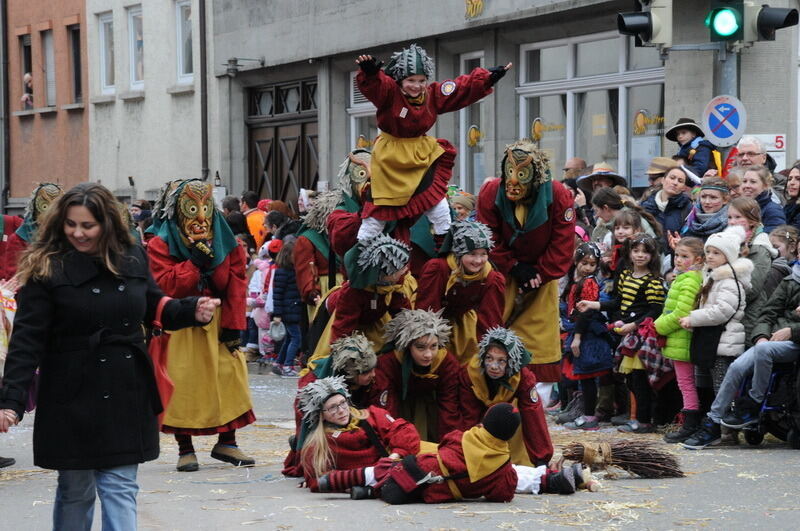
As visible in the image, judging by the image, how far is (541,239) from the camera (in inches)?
369

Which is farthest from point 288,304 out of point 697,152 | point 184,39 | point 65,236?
point 184,39

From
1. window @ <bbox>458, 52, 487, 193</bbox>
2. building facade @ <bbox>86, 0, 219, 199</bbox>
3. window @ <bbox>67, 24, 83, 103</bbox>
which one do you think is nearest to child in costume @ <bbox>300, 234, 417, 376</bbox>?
window @ <bbox>458, 52, 487, 193</bbox>

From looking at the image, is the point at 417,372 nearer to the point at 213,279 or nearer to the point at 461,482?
the point at 461,482

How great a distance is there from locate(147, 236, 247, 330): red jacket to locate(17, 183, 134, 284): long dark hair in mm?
2996

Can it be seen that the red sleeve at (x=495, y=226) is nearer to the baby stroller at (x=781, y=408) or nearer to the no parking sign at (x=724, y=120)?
the baby stroller at (x=781, y=408)

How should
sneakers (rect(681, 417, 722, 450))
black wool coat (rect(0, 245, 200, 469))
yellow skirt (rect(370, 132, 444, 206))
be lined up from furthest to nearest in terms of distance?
sneakers (rect(681, 417, 722, 450))
yellow skirt (rect(370, 132, 444, 206))
black wool coat (rect(0, 245, 200, 469))

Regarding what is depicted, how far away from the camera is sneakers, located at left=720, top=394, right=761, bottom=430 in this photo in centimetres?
1000

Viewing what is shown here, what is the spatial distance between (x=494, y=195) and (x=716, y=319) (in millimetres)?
2028

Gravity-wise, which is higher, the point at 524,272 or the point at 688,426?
the point at 524,272

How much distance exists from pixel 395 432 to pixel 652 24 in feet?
21.7

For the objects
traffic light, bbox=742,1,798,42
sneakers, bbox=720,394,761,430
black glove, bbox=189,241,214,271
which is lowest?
sneakers, bbox=720,394,761,430

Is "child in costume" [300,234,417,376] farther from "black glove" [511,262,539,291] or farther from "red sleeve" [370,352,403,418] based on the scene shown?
"black glove" [511,262,539,291]

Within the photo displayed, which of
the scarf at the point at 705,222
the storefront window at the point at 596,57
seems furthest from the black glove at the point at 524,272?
the storefront window at the point at 596,57

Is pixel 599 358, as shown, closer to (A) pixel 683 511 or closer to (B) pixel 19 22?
(A) pixel 683 511
